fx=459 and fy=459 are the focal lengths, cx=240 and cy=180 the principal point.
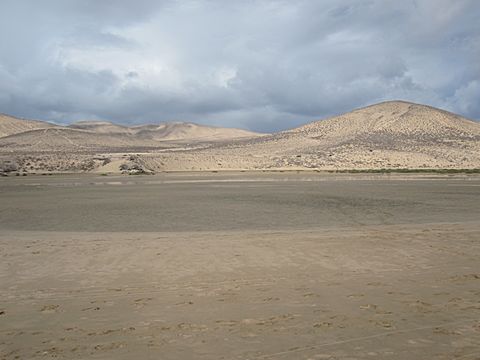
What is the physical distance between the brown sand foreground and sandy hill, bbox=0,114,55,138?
136577 mm

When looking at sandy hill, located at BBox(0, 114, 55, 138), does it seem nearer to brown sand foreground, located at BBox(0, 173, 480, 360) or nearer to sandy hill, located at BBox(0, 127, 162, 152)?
sandy hill, located at BBox(0, 127, 162, 152)

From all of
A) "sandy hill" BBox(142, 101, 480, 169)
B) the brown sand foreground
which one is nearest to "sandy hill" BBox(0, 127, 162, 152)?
"sandy hill" BBox(142, 101, 480, 169)

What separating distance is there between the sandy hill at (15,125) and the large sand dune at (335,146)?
25.5 meters

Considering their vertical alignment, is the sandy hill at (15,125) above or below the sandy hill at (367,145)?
A: above

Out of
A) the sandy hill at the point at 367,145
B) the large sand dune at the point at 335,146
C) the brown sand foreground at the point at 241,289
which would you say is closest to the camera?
the brown sand foreground at the point at 241,289

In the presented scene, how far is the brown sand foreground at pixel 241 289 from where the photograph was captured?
17.6ft

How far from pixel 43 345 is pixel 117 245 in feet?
21.7

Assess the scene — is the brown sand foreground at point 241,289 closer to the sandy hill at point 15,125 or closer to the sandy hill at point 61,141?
the sandy hill at point 61,141

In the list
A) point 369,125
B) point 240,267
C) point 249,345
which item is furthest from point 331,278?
point 369,125

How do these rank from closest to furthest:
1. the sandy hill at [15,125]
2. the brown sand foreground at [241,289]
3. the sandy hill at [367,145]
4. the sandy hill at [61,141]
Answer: the brown sand foreground at [241,289] → the sandy hill at [367,145] → the sandy hill at [61,141] → the sandy hill at [15,125]

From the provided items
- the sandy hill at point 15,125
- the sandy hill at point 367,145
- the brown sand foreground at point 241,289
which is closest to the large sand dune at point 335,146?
the sandy hill at point 367,145

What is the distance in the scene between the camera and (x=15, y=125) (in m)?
144

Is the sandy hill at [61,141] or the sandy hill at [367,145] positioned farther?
the sandy hill at [61,141]

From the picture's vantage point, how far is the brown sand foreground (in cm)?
537
